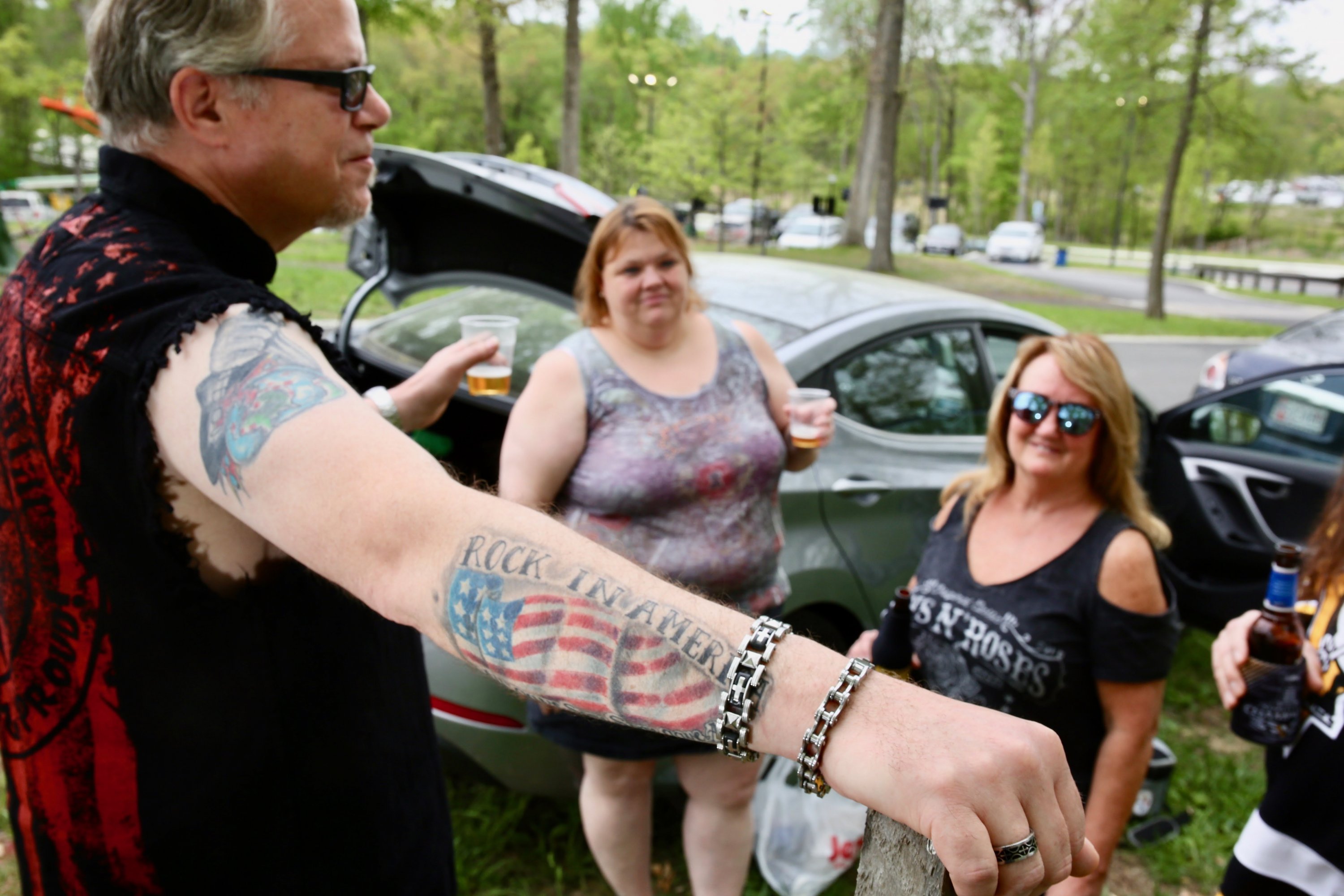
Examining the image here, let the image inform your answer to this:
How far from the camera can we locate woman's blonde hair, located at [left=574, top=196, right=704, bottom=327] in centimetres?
254

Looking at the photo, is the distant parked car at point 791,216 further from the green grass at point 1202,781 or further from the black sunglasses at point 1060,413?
the black sunglasses at point 1060,413

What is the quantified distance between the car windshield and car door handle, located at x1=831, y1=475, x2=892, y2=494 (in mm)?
533

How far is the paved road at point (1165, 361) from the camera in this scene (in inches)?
423

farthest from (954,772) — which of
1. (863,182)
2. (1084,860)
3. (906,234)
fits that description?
(906,234)

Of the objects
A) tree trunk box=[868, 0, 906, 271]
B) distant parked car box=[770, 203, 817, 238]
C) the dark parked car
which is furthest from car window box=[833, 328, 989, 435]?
distant parked car box=[770, 203, 817, 238]

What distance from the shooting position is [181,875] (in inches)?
45.2

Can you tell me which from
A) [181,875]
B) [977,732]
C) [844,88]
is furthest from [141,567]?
[844,88]

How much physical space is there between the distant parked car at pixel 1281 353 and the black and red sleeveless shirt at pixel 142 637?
22.7 ft

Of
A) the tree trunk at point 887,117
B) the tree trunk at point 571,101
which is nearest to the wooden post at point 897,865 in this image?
the tree trunk at point 571,101

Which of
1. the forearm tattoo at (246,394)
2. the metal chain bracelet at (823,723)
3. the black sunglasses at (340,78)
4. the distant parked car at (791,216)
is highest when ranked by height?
the distant parked car at (791,216)

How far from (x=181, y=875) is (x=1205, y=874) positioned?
3.09m

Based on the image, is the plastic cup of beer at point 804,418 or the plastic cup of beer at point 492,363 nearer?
the plastic cup of beer at point 492,363

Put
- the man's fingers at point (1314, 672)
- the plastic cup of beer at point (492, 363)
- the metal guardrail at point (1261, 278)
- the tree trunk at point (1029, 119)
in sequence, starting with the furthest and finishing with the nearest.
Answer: the tree trunk at point (1029, 119), the metal guardrail at point (1261, 278), the plastic cup of beer at point (492, 363), the man's fingers at point (1314, 672)

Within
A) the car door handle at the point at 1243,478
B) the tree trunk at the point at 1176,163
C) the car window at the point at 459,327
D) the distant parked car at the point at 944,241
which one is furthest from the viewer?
the distant parked car at the point at 944,241
